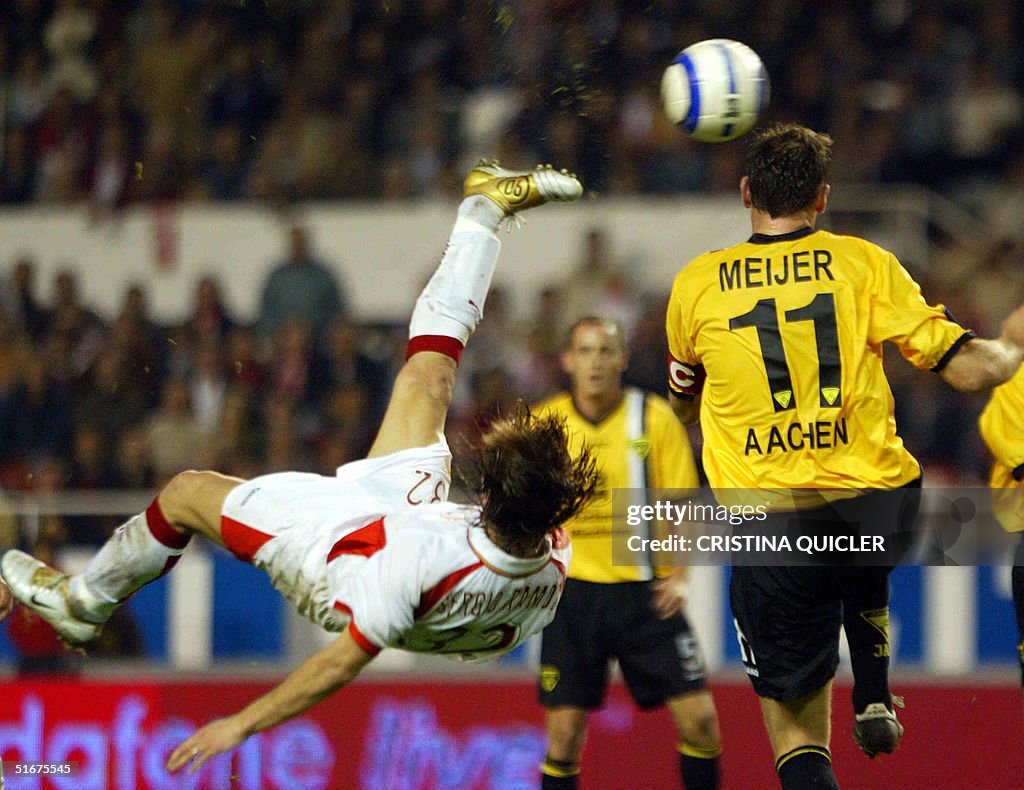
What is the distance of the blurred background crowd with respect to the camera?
1016cm

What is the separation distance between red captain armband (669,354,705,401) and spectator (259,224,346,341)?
6.07 m

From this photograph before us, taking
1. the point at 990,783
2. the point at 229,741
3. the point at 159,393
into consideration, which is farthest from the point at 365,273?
the point at 229,741

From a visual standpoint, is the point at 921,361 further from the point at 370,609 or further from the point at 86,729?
the point at 86,729

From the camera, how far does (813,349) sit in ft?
15.3

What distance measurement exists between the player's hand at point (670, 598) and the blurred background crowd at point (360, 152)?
309 cm

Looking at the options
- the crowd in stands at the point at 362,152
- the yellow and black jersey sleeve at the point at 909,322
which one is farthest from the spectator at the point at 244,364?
the yellow and black jersey sleeve at the point at 909,322

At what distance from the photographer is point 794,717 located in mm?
4832

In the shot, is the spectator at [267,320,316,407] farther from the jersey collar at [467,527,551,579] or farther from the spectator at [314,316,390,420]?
the jersey collar at [467,527,551,579]

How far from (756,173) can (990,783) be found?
3.83 metres

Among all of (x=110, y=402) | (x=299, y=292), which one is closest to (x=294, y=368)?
(x=299, y=292)

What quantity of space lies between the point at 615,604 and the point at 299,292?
4.87 meters

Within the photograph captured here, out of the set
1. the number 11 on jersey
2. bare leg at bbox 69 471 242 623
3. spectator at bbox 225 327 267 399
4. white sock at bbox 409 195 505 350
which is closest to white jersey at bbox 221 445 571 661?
bare leg at bbox 69 471 242 623

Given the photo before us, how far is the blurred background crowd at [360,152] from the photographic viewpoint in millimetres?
10164

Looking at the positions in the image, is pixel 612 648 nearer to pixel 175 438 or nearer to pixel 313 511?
pixel 313 511
